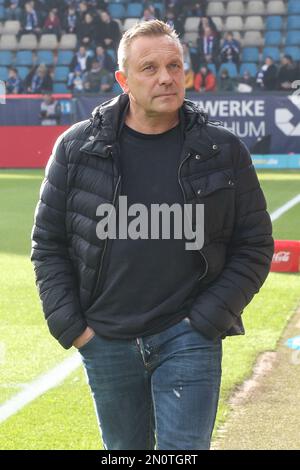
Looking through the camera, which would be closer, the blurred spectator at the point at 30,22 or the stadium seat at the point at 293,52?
the stadium seat at the point at 293,52

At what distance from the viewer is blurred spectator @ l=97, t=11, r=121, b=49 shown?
111ft

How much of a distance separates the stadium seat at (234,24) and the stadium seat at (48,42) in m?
5.45

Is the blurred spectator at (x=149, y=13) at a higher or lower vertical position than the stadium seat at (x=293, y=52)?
higher

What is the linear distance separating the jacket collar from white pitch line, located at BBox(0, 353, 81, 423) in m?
2.84

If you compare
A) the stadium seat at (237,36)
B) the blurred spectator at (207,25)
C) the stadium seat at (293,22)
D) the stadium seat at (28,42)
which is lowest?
the stadium seat at (28,42)

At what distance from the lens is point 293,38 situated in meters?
34.9

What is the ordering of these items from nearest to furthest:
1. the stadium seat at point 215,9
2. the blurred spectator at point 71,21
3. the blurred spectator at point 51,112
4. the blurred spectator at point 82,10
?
the blurred spectator at point 51,112
the blurred spectator at point 82,10
the blurred spectator at point 71,21
the stadium seat at point 215,9

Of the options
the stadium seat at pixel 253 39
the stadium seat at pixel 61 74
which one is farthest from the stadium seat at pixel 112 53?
the stadium seat at pixel 253 39

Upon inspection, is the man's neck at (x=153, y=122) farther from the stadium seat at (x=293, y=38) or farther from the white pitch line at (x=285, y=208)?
the stadium seat at (x=293, y=38)

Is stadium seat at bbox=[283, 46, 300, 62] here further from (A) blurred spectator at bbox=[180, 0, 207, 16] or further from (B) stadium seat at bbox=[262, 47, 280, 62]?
(A) blurred spectator at bbox=[180, 0, 207, 16]

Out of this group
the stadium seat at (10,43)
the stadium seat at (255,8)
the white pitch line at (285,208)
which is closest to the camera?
the white pitch line at (285,208)

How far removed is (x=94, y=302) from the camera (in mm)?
4430

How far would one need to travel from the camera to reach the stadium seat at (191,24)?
1363 inches

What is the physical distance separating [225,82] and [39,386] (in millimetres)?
23838
